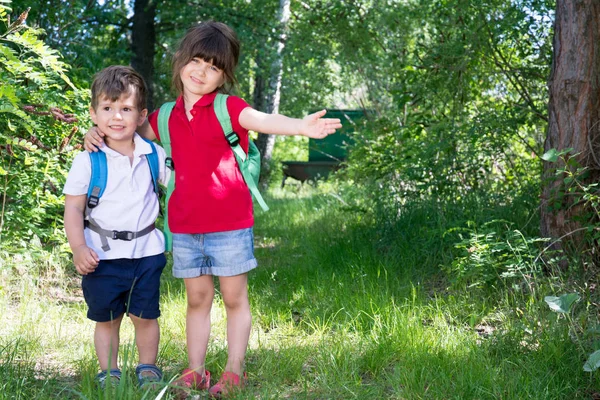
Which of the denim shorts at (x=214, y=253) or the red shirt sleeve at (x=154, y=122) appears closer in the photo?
the denim shorts at (x=214, y=253)

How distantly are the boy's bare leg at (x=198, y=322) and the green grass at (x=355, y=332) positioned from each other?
13cm

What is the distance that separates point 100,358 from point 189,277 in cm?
52

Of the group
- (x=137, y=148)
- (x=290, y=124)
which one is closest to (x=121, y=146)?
(x=137, y=148)

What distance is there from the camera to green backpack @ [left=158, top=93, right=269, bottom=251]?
2.95 meters

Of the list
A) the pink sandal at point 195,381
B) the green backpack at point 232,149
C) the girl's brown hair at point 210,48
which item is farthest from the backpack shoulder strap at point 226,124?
the pink sandal at point 195,381

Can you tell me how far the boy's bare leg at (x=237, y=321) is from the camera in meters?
3.04

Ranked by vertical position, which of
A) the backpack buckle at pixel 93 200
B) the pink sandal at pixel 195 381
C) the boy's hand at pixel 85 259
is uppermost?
the backpack buckle at pixel 93 200

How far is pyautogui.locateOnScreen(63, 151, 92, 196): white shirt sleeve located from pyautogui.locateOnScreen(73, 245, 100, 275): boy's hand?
0.77 feet

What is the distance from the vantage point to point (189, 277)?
9.88 ft

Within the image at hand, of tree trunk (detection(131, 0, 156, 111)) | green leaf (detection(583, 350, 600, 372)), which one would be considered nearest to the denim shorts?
green leaf (detection(583, 350, 600, 372))

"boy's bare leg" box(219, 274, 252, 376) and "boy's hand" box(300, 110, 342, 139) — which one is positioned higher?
"boy's hand" box(300, 110, 342, 139)

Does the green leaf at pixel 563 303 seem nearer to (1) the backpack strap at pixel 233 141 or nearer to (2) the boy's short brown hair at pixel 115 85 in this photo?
(1) the backpack strap at pixel 233 141

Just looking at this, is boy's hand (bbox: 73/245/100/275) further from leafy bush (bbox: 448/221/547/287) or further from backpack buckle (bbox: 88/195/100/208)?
leafy bush (bbox: 448/221/547/287)

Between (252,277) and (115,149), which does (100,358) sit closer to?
(115,149)
